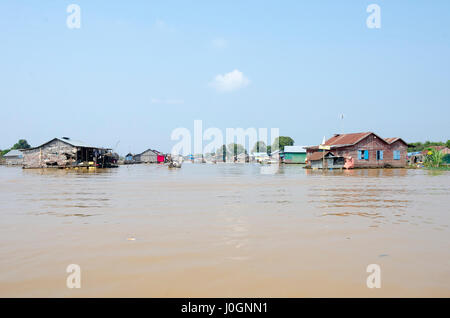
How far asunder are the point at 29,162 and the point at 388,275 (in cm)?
5590

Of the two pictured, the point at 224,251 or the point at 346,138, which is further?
the point at 346,138

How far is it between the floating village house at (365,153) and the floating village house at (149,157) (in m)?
61.7

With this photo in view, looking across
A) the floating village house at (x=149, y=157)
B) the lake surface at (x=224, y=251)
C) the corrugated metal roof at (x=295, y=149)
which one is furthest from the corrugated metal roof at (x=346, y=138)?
the floating village house at (x=149, y=157)

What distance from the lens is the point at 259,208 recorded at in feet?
31.9

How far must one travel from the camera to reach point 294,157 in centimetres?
7119

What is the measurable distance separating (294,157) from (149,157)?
45.4 meters

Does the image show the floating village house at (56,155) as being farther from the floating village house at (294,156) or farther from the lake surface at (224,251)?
the lake surface at (224,251)

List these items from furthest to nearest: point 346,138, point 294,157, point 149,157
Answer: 1. point 149,157
2. point 294,157
3. point 346,138

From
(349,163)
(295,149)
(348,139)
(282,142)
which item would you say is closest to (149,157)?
(295,149)

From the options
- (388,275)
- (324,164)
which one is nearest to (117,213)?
(388,275)

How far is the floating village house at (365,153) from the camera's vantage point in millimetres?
41203

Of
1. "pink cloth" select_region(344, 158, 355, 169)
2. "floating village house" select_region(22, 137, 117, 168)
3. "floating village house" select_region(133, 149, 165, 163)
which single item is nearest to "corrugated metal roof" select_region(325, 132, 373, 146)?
"pink cloth" select_region(344, 158, 355, 169)

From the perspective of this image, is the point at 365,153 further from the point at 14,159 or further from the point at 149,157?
the point at 14,159

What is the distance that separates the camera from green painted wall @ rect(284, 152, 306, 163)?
7073 cm
